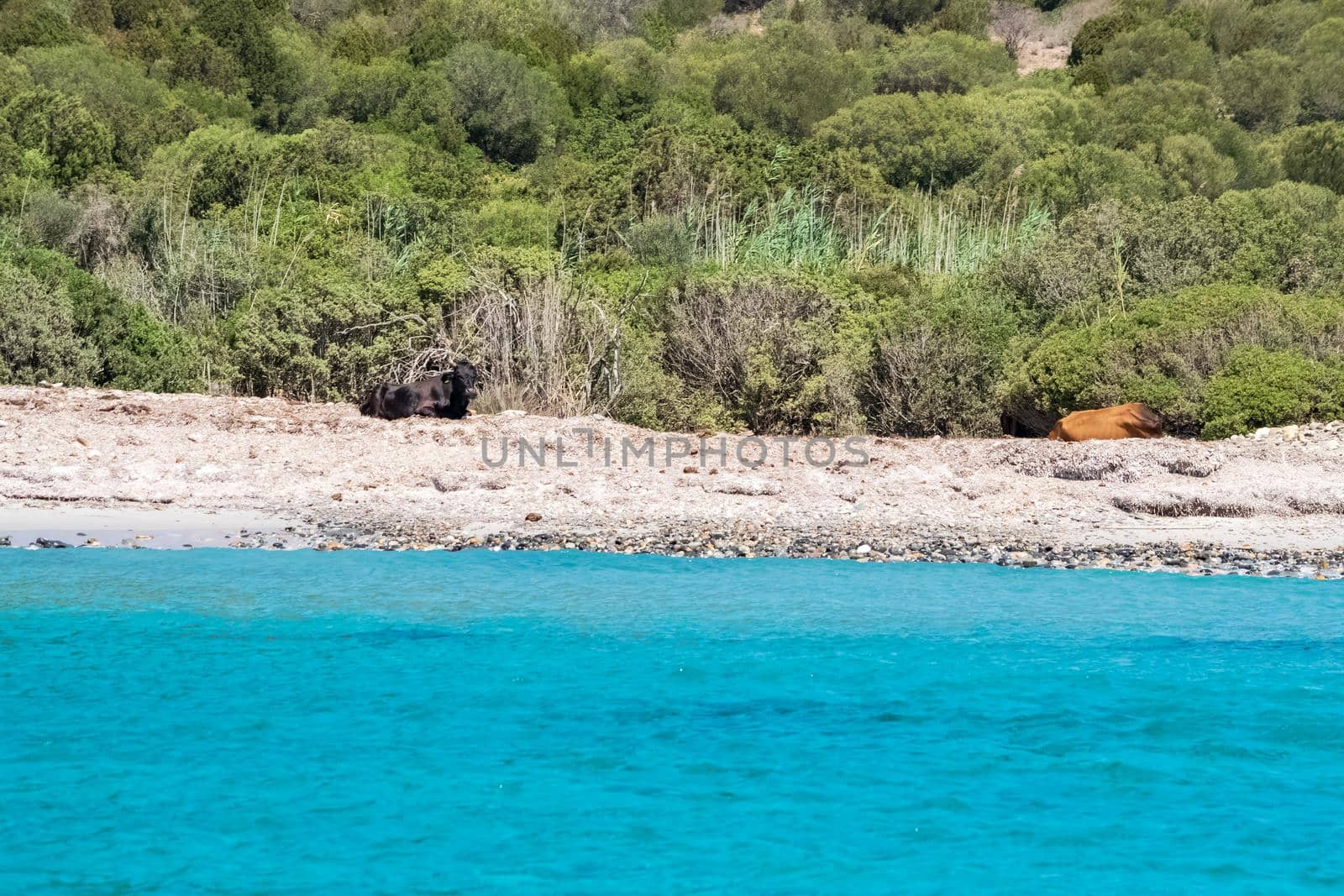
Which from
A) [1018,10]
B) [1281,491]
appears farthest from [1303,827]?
[1018,10]

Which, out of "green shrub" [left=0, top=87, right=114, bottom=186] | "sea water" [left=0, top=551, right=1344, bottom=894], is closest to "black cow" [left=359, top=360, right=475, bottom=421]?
"sea water" [left=0, top=551, right=1344, bottom=894]

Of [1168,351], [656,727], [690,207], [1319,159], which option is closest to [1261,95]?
[1319,159]

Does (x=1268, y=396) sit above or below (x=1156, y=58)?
below

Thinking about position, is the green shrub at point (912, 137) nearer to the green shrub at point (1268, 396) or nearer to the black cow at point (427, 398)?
the green shrub at point (1268, 396)

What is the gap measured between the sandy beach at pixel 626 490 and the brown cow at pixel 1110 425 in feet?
2.72

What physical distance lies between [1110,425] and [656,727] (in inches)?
334

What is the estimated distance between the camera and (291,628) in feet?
26.2

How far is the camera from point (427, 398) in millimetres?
13781

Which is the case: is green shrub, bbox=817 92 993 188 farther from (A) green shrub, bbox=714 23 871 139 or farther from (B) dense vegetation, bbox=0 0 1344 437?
(A) green shrub, bbox=714 23 871 139

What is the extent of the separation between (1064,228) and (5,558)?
55.3 feet

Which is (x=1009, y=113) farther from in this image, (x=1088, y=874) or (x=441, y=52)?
(x=1088, y=874)

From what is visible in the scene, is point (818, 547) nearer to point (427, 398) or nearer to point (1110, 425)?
point (1110, 425)

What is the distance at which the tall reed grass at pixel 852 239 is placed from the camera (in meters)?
21.5

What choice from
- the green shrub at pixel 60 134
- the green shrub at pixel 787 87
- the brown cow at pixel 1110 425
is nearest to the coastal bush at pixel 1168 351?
the brown cow at pixel 1110 425
